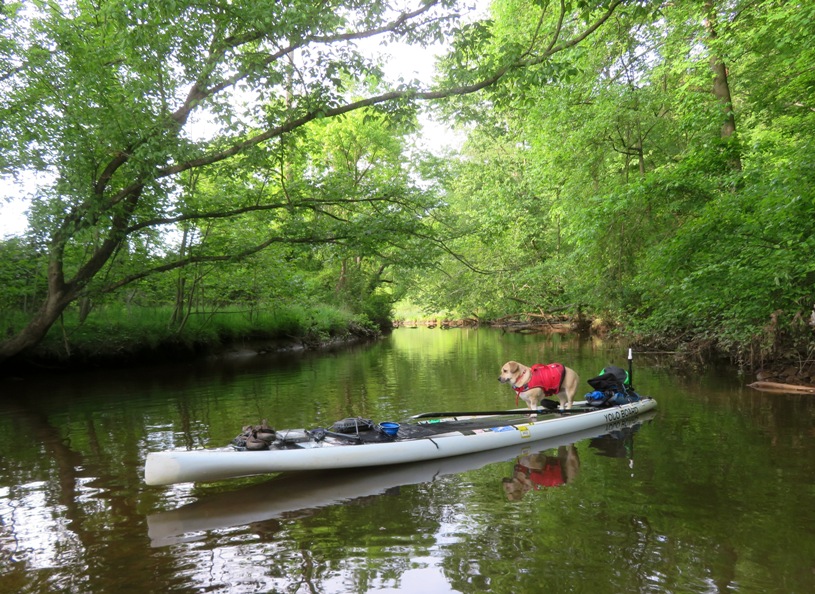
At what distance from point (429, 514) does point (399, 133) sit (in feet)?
31.3

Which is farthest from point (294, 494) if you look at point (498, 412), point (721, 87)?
point (721, 87)

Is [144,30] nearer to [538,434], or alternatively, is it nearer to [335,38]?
[335,38]

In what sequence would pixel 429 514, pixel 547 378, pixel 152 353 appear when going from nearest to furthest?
1. pixel 429 514
2. pixel 547 378
3. pixel 152 353

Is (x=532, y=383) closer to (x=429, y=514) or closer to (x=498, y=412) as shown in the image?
(x=498, y=412)

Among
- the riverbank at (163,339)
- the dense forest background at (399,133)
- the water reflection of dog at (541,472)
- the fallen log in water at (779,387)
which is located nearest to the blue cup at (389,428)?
the water reflection of dog at (541,472)

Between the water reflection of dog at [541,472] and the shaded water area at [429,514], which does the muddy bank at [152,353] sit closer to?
the shaded water area at [429,514]

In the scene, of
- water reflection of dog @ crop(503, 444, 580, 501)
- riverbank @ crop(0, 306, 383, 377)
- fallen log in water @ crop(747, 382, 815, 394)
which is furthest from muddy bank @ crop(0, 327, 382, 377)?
fallen log in water @ crop(747, 382, 815, 394)

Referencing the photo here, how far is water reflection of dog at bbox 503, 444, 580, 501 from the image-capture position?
5.04m

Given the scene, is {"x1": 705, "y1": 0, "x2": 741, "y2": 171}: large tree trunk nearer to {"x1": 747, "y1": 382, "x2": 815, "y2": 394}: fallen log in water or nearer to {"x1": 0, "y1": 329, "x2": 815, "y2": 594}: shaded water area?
{"x1": 747, "y1": 382, "x2": 815, "y2": 394}: fallen log in water

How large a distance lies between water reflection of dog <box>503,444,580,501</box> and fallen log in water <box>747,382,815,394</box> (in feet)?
17.2

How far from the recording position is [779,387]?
937cm

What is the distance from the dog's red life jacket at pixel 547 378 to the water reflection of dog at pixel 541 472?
1150 millimetres

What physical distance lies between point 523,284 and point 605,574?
74.8 ft

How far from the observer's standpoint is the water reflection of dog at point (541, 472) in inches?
199
